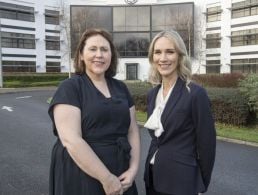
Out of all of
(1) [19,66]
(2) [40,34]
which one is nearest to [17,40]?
(1) [19,66]

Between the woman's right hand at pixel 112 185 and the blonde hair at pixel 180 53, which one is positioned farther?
the blonde hair at pixel 180 53

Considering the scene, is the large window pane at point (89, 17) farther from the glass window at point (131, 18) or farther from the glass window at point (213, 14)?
the glass window at point (213, 14)

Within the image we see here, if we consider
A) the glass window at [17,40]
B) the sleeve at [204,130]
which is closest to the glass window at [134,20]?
the glass window at [17,40]

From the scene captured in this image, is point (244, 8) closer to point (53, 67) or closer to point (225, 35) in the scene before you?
point (225, 35)

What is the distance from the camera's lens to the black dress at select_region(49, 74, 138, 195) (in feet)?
8.75

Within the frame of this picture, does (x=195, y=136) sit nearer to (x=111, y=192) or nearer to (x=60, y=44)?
(x=111, y=192)

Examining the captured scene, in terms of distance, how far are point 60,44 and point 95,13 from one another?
7.37 m

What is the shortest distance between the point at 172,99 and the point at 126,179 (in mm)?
666

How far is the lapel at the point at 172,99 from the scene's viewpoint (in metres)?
2.88

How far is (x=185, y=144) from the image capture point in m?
2.88


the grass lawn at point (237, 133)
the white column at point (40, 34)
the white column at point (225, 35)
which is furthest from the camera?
the white column at point (40, 34)

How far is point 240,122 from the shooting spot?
42.1 ft

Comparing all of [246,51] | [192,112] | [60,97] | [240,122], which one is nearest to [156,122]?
[192,112]

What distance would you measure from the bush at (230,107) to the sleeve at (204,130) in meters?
10.0
